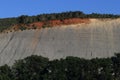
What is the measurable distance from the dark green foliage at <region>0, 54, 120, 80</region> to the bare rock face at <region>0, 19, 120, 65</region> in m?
20.1

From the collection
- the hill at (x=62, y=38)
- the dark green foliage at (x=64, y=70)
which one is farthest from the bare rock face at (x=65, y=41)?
the dark green foliage at (x=64, y=70)

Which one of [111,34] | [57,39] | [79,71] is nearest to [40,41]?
[57,39]

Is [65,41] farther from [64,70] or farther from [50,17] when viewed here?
[64,70]

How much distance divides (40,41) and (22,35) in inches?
166

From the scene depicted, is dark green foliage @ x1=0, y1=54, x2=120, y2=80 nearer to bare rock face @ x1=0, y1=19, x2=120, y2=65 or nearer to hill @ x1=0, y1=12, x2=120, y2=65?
bare rock face @ x1=0, y1=19, x2=120, y2=65

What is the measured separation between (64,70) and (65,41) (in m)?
29.4

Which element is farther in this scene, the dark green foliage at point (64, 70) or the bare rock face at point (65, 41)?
the bare rock face at point (65, 41)

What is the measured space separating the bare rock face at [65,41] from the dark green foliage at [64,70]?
65.9ft

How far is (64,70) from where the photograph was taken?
11012cm

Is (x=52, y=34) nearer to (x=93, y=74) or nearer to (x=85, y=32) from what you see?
(x=85, y=32)

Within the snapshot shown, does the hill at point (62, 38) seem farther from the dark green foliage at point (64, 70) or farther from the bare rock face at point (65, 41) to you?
the dark green foliage at point (64, 70)

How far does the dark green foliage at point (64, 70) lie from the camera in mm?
108188

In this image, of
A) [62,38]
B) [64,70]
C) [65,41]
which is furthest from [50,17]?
[64,70]

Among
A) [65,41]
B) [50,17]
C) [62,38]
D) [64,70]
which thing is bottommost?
[64,70]
